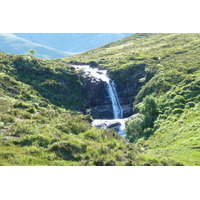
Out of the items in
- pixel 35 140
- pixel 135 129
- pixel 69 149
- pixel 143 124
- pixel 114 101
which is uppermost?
pixel 35 140

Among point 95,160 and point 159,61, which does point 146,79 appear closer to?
point 159,61

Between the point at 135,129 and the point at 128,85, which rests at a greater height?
the point at 128,85

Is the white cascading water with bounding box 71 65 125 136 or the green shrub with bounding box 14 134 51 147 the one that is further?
the white cascading water with bounding box 71 65 125 136

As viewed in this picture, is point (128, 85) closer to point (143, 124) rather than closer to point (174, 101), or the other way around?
point (174, 101)

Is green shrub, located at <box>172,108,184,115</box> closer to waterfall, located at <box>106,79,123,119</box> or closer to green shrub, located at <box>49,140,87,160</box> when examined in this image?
waterfall, located at <box>106,79,123,119</box>

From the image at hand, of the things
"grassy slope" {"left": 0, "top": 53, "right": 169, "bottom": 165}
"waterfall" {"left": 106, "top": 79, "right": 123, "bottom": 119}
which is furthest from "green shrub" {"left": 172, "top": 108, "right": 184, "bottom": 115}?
"grassy slope" {"left": 0, "top": 53, "right": 169, "bottom": 165}

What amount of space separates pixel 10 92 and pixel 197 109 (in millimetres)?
46261

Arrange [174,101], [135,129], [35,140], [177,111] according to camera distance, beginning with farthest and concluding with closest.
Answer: [174,101], [177,111], [135,129], [35,140]

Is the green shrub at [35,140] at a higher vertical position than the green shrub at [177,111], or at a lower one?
higher

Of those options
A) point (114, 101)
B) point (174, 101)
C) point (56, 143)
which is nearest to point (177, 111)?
point (174, 101)

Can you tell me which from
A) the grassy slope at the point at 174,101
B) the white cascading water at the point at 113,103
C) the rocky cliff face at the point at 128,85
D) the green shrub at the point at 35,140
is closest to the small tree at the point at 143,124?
the grassy slope at the point at 174,101

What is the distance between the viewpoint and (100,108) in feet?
259

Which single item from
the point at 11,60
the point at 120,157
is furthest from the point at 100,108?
the point at 120,157

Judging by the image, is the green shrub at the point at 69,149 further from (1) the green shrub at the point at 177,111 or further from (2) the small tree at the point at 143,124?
(1) the green shrub at the point at 177,111
